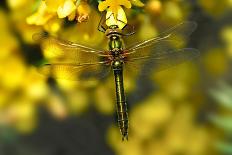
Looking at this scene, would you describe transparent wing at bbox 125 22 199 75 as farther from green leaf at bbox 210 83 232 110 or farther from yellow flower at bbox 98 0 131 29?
green leaf at bbox 210 83 232 110

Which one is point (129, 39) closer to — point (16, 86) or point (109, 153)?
point (16, 86)

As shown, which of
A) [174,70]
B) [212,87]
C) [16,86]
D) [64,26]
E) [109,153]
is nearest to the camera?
[64,26]

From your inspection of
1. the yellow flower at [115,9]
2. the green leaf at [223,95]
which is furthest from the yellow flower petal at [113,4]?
the green leaf at [223,95]

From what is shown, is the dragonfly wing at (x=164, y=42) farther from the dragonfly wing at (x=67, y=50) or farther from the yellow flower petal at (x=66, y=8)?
the yellow flower petal at (x=66, y=8)

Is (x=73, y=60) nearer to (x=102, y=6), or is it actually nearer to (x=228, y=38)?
(x=102, y=6)

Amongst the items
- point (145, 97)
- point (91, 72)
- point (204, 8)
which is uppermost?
point (204, 8)

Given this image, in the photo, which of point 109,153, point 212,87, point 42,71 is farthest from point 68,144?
point 42,71

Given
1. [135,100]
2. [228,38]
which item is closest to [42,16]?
[135,100]
